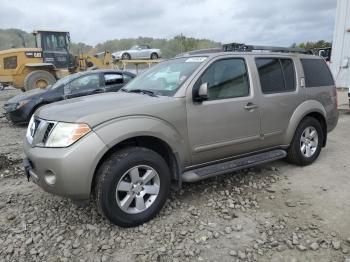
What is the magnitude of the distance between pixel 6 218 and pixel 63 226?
0.73 metres

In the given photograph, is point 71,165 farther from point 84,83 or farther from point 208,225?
point 84,83

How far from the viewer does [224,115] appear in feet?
12.9

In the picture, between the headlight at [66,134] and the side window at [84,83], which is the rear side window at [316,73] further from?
the side window at [84,83]

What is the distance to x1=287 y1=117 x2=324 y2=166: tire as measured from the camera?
494 centimetres

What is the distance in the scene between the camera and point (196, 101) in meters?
3.72

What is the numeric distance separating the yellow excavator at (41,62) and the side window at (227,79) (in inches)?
468

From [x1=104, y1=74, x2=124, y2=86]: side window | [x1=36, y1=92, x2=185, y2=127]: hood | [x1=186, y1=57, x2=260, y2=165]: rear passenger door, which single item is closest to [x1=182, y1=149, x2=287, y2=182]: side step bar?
[x1=186, y1=57, x2=260, y2=165]: rear passenger door

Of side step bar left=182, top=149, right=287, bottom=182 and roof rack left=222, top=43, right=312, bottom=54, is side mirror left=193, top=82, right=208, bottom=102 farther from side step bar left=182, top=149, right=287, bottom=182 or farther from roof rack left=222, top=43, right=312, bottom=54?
roof rack left=222, top=43, right=312, bottom=54

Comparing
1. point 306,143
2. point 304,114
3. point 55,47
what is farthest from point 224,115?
point 55,47

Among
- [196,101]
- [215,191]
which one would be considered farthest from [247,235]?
[196,101]

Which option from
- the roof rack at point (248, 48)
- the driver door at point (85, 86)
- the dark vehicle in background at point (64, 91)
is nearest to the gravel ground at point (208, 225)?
the roof rack at point (248, 48)

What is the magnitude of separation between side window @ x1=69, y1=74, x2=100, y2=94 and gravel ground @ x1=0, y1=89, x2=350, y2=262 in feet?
14.2

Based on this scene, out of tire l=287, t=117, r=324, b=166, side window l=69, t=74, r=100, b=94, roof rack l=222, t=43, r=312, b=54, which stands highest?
roof rack l=222, t=43, r=312, b=54

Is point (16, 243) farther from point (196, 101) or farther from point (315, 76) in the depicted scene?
point (315, 76)
